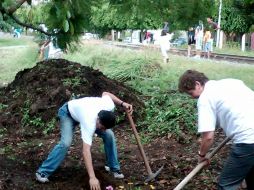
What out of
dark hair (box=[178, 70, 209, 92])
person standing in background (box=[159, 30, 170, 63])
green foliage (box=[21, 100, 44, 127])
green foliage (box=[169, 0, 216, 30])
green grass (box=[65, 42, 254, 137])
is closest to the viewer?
dark hair (box=[178, 70, 209, 92])

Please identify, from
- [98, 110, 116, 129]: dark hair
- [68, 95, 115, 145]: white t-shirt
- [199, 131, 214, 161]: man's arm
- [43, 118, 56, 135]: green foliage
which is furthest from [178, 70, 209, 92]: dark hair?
[43, 118, 56, 135]: green foliage

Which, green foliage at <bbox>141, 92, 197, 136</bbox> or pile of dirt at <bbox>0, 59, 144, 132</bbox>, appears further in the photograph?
pile of dirt at <bbox>0, 59, 144, 132</bbox>

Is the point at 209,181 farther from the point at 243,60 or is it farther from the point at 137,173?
the point at 243,60

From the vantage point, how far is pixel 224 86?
14.0 feet

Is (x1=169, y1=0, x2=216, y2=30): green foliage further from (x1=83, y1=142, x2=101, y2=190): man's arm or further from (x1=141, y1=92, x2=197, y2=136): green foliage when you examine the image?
(x1=83, y1=142, x2=101, y2=190): man's arm

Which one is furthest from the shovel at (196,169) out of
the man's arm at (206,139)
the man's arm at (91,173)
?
the man's arm at (91,173)

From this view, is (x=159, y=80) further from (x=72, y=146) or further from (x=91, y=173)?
(x=91, y=173)

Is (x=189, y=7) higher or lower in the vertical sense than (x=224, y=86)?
higher

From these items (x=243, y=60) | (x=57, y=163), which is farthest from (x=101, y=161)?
(x=243, y=60)

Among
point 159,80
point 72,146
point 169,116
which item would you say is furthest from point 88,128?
point 159,80

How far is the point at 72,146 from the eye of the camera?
763cm

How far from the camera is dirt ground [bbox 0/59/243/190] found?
5855mm

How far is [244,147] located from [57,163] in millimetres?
2304

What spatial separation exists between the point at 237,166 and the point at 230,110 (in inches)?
19.1
